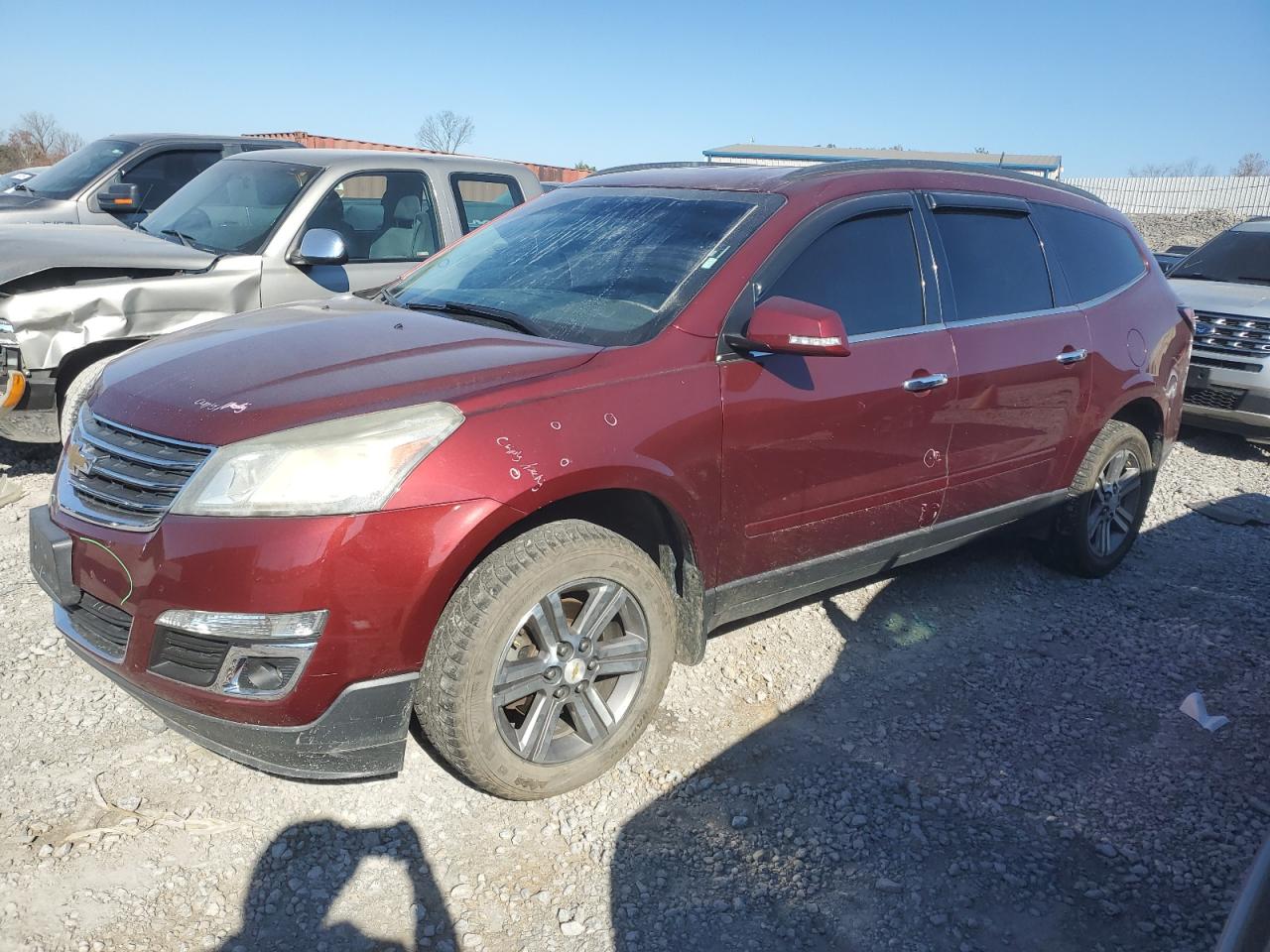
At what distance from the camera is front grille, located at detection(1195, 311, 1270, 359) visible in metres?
7.34

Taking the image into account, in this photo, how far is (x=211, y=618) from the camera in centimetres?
238

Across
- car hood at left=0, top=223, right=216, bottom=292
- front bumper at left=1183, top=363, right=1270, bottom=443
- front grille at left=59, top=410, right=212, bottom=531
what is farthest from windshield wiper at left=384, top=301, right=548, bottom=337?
front bumper at left=1183, top=363, right=1270, bottom=443

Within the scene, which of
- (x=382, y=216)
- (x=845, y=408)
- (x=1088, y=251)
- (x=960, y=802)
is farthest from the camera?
(x=382, y=216)

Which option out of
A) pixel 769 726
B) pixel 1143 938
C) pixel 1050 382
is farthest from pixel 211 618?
pixel 1050 382

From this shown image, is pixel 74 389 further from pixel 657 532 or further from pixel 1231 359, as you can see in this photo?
pixel 1231 359

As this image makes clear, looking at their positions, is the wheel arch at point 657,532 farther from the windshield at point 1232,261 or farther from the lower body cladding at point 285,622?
the windshield at point 1232,261

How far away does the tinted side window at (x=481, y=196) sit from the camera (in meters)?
6.33

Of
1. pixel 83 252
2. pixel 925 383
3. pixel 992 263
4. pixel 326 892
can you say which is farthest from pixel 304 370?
pixel 83 252

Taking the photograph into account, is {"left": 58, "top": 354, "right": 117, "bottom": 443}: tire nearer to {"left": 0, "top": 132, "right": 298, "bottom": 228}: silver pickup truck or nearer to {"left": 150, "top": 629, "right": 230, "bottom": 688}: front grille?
{"left": 150, "top": 629, "right": 230, "bottom": 688}: front grille

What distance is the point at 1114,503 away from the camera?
480cm

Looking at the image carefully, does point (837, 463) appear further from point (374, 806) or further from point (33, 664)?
point (33, 664)

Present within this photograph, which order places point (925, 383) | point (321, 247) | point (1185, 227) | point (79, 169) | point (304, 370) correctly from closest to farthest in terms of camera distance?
point (304, 370) → point (925, 383) → point (321, 247) → point (79, 169) → point (1185, 227)

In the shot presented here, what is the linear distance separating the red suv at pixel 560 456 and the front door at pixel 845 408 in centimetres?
→ 1

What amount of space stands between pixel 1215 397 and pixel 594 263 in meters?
6.22
